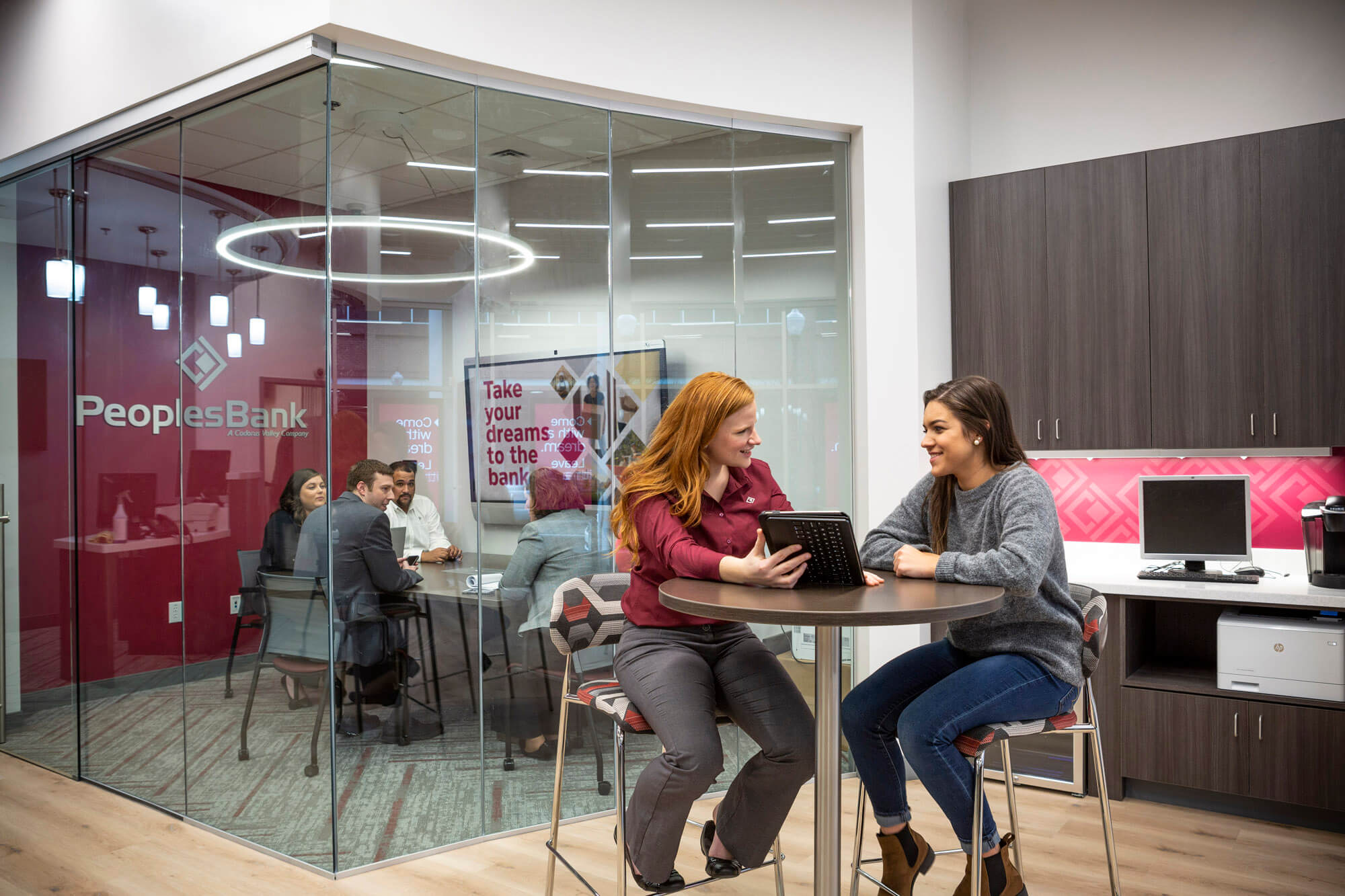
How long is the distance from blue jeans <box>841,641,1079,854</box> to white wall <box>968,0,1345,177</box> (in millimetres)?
2948

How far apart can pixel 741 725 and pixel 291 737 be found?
1.67 m

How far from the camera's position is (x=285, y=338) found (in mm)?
3182

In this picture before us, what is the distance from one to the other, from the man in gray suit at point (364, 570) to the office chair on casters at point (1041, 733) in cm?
164

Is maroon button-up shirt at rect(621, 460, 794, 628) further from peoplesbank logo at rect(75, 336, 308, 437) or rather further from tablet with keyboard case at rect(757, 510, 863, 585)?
peoplesbank logo at rect(75, 336, 308, 437)

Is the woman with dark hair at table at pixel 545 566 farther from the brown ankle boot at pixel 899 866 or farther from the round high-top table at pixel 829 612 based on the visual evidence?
the brown ankle boot at pixel 899 866

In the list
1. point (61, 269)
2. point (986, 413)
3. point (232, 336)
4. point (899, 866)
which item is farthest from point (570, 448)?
point (61, 269)

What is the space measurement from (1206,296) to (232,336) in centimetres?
375

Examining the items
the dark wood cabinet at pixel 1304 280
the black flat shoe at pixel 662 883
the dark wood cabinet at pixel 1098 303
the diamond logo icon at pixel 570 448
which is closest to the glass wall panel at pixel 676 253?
the diamond logo icon at pixel 570 448

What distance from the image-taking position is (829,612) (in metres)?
1.78

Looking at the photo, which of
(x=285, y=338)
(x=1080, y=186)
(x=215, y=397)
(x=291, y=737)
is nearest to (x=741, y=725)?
(x=291, y=737)

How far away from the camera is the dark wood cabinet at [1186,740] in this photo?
11.3 ft

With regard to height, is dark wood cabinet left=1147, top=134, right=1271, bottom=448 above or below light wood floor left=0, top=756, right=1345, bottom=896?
above

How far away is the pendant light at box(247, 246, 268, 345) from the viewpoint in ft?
10.7

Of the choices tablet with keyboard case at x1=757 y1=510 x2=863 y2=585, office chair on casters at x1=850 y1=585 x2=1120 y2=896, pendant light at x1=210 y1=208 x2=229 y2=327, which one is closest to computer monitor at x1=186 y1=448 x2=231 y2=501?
pendant light at x1=210 y1=208 x2=229 y2=327
